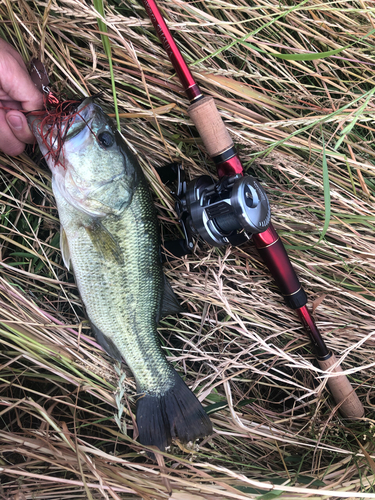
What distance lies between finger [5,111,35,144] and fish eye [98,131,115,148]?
0.38 m

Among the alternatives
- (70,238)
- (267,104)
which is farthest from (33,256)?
(267,104)

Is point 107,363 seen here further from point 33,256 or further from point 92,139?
point 92,139

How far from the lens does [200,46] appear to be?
1.77 m

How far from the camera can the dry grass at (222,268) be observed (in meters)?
1.64

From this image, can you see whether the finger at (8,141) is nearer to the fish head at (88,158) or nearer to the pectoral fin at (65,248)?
the fish head at (88,158)

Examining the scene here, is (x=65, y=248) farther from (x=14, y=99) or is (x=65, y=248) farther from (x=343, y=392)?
(x=343, y=392)

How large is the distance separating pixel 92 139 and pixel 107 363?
43.2 inches

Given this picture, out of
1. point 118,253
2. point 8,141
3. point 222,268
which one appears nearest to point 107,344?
point 118,253

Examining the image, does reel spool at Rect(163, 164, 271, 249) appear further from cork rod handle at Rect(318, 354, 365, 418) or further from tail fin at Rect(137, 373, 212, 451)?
cork rod handle at Rect(318, 354, 365, 418)

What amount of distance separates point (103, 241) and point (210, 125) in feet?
2.36

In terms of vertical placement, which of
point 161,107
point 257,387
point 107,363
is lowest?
point 257,387

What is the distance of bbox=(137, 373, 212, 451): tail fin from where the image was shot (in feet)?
5.43

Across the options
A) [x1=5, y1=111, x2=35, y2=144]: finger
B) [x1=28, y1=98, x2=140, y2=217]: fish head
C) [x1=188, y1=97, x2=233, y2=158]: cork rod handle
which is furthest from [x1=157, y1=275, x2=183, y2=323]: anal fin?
[x1=5, y1=111, x2=35, y2=144]: finger

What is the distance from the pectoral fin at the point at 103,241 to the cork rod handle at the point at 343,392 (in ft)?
4.10
